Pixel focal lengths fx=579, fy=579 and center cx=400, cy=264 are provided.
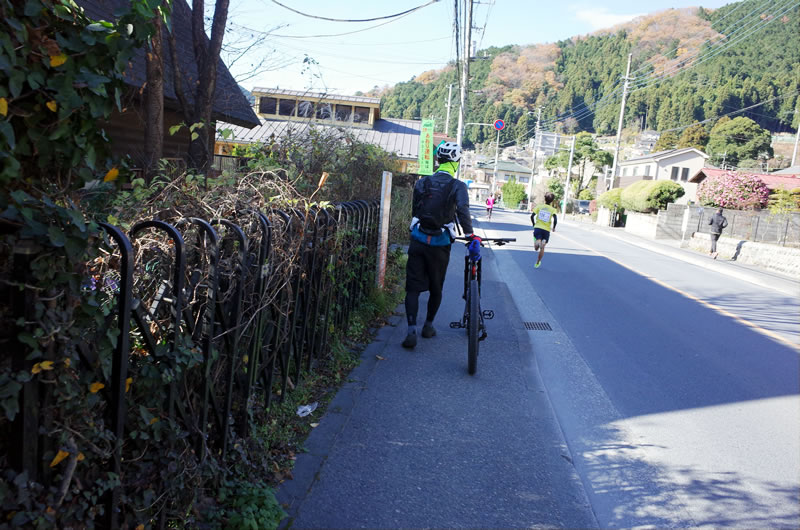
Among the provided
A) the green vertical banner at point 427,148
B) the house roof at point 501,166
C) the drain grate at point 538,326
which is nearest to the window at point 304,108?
the drain grate at point 538,326

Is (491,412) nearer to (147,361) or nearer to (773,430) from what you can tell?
(773,430)

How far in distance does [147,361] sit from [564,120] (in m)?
120

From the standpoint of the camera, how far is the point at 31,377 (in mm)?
1768

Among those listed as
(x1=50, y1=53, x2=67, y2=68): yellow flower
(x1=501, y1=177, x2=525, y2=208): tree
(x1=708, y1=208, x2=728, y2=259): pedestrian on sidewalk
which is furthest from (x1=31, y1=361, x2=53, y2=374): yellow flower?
(x1=501, y1=177, x2=525, y2=208): tree

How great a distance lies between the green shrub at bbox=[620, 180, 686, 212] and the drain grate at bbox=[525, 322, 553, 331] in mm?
31250

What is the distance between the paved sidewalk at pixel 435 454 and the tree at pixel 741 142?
3086 inches

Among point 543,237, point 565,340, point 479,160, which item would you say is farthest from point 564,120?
point 565,340

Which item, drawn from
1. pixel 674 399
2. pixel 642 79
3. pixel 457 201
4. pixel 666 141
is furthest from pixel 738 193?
pixel 642 79

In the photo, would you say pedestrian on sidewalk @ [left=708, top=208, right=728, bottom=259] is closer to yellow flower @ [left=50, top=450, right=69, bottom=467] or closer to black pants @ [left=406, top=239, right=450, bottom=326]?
black pants @ [left=406, top=239, right=450, bottom=326]

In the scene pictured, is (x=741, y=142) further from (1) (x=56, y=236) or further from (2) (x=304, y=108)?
(1) (x=56, y=236)

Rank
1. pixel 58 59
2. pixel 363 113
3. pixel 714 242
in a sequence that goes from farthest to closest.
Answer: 1. pixel 363 113
2. pixel 714 242
3. pixel 58 59

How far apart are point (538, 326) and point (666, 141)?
86944 millimetres

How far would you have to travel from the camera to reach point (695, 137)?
8262 centimetres

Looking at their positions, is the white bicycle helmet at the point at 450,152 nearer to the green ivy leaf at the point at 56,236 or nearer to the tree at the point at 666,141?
the green ivy leaf at the point at 56,236
